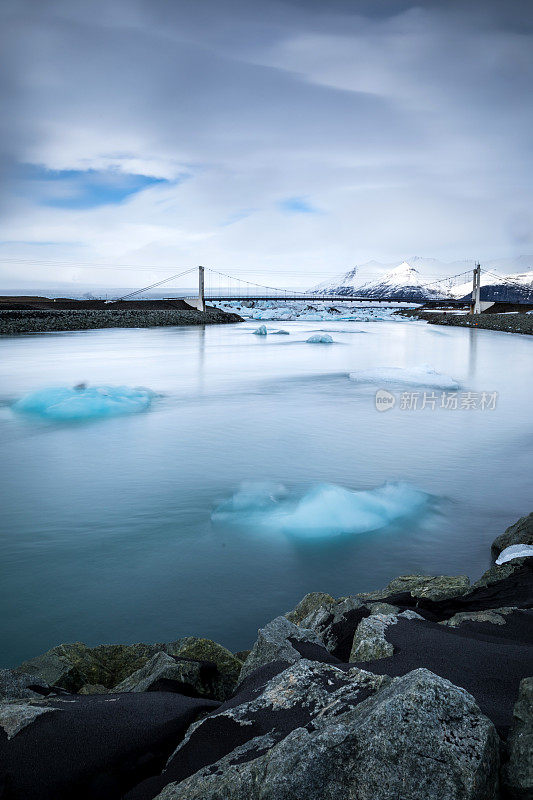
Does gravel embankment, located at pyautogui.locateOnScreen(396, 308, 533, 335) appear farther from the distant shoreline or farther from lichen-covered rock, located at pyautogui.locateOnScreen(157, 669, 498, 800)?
lichen-covered rock, located at pyautogui.locateOnScreen(157, 669, 498, 800)

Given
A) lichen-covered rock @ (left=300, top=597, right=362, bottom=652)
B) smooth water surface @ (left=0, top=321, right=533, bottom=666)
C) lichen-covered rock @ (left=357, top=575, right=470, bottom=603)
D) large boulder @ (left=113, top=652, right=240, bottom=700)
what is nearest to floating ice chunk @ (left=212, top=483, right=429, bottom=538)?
smooth water surface @ (left=0, top=321, right=533, bottom=666)

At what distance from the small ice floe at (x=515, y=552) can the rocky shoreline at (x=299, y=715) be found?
836 millimetres

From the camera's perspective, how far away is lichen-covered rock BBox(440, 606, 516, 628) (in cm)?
301

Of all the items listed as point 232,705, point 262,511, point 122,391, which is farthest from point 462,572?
point 122,391

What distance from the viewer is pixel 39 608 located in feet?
13.1

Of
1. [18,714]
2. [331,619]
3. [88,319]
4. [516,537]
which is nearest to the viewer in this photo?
[18,714]

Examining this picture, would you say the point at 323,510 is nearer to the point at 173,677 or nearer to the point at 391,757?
the point at 173,677

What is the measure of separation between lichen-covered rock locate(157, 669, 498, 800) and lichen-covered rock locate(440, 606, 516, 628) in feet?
5.20

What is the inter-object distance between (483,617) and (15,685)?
2.46 meters

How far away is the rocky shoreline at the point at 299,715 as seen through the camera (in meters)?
1.44

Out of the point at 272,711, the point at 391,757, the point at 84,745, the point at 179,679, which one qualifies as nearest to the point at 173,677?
the point at 179,679

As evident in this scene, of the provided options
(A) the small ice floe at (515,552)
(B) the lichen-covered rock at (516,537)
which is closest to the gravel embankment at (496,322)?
(B) the lichen-covered rock at (516,537)

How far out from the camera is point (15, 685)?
99.2 inches

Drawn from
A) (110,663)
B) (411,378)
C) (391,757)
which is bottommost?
(110,663)
